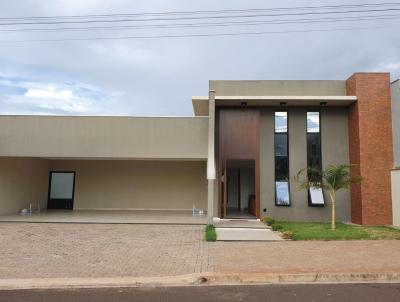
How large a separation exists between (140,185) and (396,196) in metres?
12.9

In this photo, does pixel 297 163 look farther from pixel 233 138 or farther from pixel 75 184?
pixel 75 184

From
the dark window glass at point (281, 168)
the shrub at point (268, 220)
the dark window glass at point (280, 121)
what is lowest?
the shrub at point (268, 220)

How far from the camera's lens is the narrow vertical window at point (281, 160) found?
18750 mm

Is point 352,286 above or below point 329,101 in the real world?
Answer: below

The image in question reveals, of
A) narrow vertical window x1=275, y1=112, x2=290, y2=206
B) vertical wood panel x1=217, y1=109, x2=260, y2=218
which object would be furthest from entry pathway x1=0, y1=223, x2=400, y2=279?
narrow vertical window x1=275, y1=112, x2=290, y2=206

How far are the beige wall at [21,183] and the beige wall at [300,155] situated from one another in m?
12.1

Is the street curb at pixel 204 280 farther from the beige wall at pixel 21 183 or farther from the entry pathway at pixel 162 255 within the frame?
the beige wall at pixel 21 183

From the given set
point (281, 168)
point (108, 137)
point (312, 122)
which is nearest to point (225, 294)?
point (108, 137)

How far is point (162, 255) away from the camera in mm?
10477

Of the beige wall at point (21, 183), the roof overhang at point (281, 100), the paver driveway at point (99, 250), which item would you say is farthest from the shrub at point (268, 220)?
the beige wall at point (21, 183)

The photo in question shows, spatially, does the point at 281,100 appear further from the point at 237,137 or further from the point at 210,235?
the point at 210,235

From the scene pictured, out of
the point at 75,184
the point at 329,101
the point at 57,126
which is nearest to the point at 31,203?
the point at 75,184

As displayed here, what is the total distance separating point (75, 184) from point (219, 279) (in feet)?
56.6

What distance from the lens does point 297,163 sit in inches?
750
